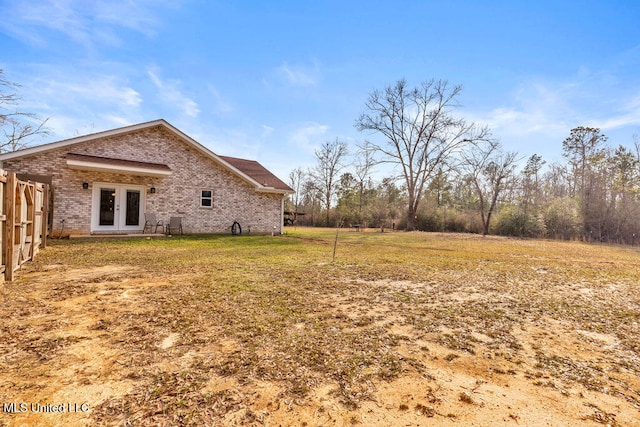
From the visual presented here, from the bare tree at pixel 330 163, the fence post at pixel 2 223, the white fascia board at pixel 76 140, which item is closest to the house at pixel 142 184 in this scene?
the white fascia board at pixel 76 140

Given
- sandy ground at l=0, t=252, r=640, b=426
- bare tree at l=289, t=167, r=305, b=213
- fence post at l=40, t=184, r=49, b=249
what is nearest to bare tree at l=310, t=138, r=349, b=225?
bare tree at l=289, t=167, r=305, b=213

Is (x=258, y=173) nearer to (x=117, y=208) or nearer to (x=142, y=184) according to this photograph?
(x=142, y=184)

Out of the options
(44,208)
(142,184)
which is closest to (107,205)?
(142,184)

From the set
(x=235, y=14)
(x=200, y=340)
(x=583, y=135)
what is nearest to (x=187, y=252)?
(x=200, y=340)

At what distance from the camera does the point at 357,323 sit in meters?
3.19

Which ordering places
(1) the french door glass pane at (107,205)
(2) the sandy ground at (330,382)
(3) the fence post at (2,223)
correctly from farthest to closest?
(1) the french door glass pane at (107,205)
(3) the fence post at (2,223)
(2) the sandy ground at (330,382)

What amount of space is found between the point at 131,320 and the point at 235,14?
11970mm

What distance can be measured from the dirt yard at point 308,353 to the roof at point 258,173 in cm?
1118

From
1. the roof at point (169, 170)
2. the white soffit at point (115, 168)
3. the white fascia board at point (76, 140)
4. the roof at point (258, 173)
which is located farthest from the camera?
the roof at point (258, 173)

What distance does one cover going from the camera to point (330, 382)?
79.7 inches

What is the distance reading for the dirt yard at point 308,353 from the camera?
5.65 feet

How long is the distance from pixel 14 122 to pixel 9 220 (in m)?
11.5

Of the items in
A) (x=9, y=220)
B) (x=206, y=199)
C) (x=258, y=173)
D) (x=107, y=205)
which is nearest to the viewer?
(x=9, y=220)

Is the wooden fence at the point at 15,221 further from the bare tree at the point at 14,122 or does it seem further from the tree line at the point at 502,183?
the tree line at the point at 502,183
